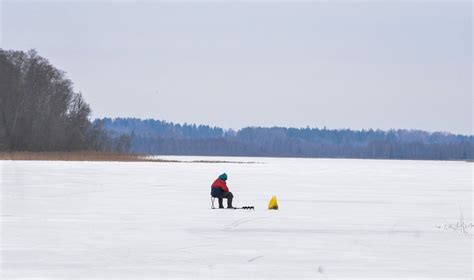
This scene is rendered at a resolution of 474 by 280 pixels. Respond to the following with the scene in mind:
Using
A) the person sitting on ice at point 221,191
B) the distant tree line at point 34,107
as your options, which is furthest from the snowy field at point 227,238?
the distant tree line at point 34,107

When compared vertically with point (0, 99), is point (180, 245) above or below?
below

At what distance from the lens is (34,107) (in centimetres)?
9469

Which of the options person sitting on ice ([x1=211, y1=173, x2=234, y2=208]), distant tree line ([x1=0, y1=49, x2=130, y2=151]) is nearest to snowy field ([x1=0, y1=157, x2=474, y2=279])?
person sitting on ice ([x1=211, y1=173, x2=234, y2=208])

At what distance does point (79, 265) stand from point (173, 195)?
15329mm

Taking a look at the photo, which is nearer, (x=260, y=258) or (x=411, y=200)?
(x=260, y=258)

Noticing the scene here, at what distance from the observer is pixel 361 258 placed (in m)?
11.7

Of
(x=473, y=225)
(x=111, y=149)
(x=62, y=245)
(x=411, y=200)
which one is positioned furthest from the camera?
(x=111, y=149)

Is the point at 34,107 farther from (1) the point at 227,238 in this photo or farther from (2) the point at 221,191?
(1) the point at 227,238

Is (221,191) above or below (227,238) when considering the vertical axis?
above

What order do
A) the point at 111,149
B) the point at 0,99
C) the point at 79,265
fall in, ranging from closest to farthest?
the point at 79,265, the point at 0,99, the point at 111,149

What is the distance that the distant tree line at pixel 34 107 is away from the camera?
9062cm

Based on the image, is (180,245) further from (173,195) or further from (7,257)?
(173,195)

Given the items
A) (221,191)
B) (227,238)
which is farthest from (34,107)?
(227,238)

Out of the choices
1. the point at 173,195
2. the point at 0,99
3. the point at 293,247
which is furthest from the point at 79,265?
the point at 0,99
